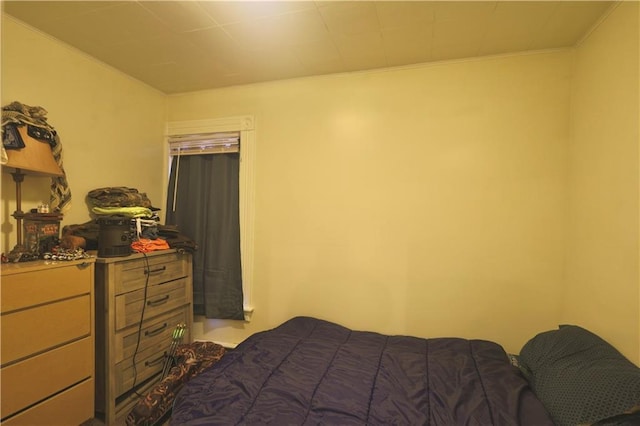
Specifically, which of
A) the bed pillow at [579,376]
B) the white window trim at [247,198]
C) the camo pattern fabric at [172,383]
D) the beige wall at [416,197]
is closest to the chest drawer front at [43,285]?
the camo pattern fabric at [172,383]

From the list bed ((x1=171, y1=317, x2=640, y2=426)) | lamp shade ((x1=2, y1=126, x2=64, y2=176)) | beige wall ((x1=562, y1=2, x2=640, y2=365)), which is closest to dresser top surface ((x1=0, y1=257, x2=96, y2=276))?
lamp shade ((x1=2, y1=126, x2=64, y2=176))

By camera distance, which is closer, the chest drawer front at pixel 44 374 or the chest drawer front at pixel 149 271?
the chest drawer front at pixel 44 374

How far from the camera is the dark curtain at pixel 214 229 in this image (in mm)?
2518

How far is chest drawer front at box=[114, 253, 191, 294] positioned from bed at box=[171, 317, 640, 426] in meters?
0.80

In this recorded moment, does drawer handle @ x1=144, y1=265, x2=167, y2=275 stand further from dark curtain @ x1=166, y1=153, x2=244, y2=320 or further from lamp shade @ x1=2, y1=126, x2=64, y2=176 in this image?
lamp shade @ x1=2, y1=126, x2=64, y2=176

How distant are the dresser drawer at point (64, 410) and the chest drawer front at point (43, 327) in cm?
27

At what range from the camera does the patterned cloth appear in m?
1.56

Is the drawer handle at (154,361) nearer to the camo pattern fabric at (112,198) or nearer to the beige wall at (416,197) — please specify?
the beige wall at (416,197)

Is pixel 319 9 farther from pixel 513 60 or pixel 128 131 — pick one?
pixel 128 131

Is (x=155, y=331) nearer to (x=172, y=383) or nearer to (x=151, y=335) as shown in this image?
(x=151, y=335)

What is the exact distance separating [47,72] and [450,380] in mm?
3050

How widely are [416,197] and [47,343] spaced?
2343mm

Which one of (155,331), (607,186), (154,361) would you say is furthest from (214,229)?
(607,186)

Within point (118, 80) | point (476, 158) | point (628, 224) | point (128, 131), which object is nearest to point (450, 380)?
point (628, 224)
